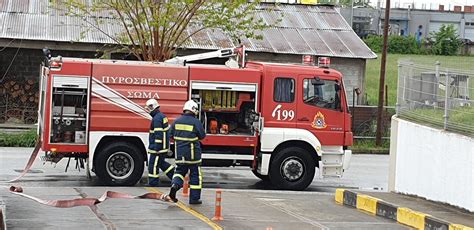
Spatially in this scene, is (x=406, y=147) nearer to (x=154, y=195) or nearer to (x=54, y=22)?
(x=154, y=195)

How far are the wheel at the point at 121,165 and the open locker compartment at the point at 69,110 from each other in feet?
1.93

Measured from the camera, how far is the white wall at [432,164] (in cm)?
1358

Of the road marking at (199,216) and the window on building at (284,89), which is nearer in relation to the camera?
the road marking at (199,216)

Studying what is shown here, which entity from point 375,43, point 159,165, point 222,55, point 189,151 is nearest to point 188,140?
point 189,151

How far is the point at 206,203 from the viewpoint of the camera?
14.9 metres

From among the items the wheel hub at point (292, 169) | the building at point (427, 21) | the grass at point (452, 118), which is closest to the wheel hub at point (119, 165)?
the wheel hub at point (292, 169)

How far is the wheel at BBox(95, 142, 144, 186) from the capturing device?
18109 millimetres

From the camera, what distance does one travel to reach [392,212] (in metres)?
13.9

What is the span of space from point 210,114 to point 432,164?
5608 millimetres

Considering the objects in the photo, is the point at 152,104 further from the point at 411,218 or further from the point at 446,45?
the point at 446,45

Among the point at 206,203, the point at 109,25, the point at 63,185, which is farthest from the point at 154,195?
the point at 109,25

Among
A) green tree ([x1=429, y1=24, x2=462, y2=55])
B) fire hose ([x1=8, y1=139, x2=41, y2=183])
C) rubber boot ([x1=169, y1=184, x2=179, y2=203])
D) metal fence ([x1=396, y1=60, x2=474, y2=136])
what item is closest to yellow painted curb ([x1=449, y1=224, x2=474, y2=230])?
metal fence ([x1=396, y1=60, x2=474, y2=136])

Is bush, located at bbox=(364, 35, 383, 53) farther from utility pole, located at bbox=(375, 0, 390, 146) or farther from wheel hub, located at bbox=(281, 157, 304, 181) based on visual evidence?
wheel hub, located at bbox=(281, 157, 304, 181)

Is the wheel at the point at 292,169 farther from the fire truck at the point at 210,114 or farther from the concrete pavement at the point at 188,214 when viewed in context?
the concrete pavement at the point at 188,214
